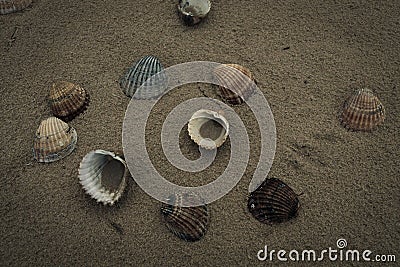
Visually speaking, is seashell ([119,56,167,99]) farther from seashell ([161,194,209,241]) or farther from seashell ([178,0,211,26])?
seashell ([161,194,209,241])

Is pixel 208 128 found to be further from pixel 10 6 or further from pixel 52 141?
pixel 10 6

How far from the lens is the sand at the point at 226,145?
2963 millimetres

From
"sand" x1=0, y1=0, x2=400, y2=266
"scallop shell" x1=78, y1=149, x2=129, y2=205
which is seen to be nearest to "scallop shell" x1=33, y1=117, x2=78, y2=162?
"sand" x1=0, y1=0, x2=400, y2=266

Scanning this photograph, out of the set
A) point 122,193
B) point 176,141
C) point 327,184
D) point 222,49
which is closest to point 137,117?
point 176,141

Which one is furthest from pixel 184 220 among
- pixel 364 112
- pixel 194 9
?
pixel 194 9

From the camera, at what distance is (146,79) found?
3.51 meters

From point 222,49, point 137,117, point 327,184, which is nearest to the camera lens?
point 327,184

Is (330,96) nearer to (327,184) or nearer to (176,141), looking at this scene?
(327,184)

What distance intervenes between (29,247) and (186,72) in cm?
188

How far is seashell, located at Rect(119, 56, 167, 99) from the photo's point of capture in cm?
351

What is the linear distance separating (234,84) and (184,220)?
4.02 ft

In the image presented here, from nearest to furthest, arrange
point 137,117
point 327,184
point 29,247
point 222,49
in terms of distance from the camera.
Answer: point 29,247, point 327,184, point 137,117, point 222,49

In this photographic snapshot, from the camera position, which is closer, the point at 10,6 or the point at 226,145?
the point at 226,145

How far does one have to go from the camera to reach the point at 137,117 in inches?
137
